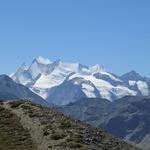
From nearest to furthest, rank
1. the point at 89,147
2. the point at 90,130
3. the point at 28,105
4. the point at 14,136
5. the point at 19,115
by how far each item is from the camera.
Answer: the point at 89,147
the point at 14,136
the point at 90,130
the point at 19,115
the point at 28,105

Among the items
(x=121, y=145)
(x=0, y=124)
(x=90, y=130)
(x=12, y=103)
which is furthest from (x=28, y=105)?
(x=121, y=145)

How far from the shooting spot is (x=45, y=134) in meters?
53.6

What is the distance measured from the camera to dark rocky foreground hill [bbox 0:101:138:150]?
48.8 metres

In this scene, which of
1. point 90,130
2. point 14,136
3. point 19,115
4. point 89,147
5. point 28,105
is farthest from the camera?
point 28,105

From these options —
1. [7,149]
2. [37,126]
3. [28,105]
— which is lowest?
[7,149]

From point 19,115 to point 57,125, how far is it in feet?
29.8

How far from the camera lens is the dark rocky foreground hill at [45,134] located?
4878 centimetres

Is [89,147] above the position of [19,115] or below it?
below

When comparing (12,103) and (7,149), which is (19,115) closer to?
(12,103)

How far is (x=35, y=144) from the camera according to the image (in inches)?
1951

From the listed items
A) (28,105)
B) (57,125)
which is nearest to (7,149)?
(57,125)

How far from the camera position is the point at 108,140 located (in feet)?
177

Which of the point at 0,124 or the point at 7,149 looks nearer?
the point at 7,149

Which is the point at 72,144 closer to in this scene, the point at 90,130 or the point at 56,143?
the point at 56,143
